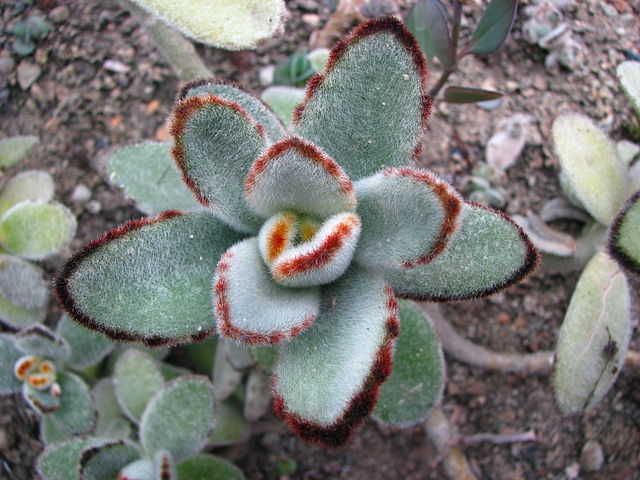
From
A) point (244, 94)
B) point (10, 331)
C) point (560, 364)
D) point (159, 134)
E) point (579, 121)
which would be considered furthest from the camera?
point (159, 134)

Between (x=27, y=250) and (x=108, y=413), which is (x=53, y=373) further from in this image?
(x=27, y=250)

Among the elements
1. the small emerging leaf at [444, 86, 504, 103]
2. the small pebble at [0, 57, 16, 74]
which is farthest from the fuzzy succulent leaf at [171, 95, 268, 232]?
the small pebble at [0, 57, 16, 74]

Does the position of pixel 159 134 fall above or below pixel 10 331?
above

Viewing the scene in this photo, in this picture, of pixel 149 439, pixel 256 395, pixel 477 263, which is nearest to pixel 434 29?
pixel 477 263

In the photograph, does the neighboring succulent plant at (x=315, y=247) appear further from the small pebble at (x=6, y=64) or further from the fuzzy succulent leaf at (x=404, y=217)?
the small pebble at (x=6, y=64)

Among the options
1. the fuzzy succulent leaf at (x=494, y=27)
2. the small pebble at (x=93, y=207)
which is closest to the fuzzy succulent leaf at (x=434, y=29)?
the fuzzy succulent leaf at (x=494, y=27)

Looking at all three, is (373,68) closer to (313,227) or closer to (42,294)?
(313,227)

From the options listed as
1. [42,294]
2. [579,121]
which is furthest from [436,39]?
[42,294]
